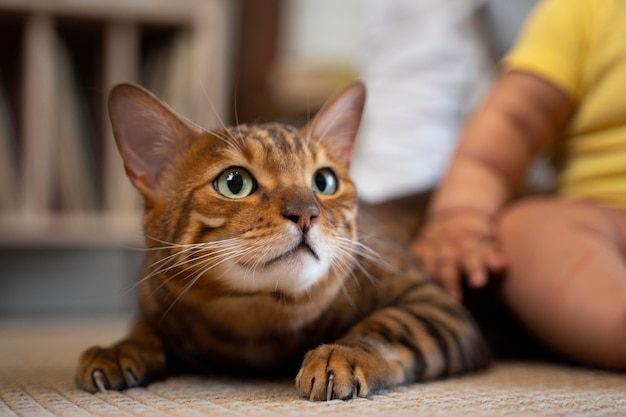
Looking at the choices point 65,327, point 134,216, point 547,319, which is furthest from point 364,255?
point 134,216

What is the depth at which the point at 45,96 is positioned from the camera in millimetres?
2248

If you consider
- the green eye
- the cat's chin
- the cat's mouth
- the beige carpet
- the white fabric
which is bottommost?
the beige carpet

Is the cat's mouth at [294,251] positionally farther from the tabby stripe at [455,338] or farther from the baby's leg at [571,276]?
the baby's leg at [571,276]

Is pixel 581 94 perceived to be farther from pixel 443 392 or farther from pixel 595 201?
pixel 443 392

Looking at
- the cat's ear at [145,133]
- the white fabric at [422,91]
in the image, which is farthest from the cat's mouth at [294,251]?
the white fabric at [422,91]

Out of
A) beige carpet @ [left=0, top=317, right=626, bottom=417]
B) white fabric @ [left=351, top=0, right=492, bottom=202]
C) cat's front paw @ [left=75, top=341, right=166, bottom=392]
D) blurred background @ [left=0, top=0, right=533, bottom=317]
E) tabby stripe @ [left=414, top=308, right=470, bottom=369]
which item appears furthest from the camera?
blurred background @ [left=0, top=0, right=533, bottom=317]

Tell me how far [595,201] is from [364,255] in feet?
1.72

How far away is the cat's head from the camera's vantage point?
83cm

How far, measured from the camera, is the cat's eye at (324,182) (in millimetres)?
970

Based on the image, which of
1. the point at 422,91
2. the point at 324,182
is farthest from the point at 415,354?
the point at 422,91

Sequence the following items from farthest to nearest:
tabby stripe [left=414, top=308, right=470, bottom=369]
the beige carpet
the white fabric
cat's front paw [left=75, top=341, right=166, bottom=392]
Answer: the white fabric → tabby stripe [left=414, top=308, right=470, bottom=369] → cat's front paw [left=75, top=341, right=166, bottom=392] → the beige carpet

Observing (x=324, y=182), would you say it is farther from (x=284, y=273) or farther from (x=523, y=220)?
(x=523, y=220)

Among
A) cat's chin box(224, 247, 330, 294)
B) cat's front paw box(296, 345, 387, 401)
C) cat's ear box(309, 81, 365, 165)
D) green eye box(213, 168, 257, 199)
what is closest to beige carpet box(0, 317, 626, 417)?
cat's front paw box(296, 345, 387, 401)

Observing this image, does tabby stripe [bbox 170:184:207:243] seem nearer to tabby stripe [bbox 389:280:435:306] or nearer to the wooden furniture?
tabby stripe [bbox 389:280:435:306]
